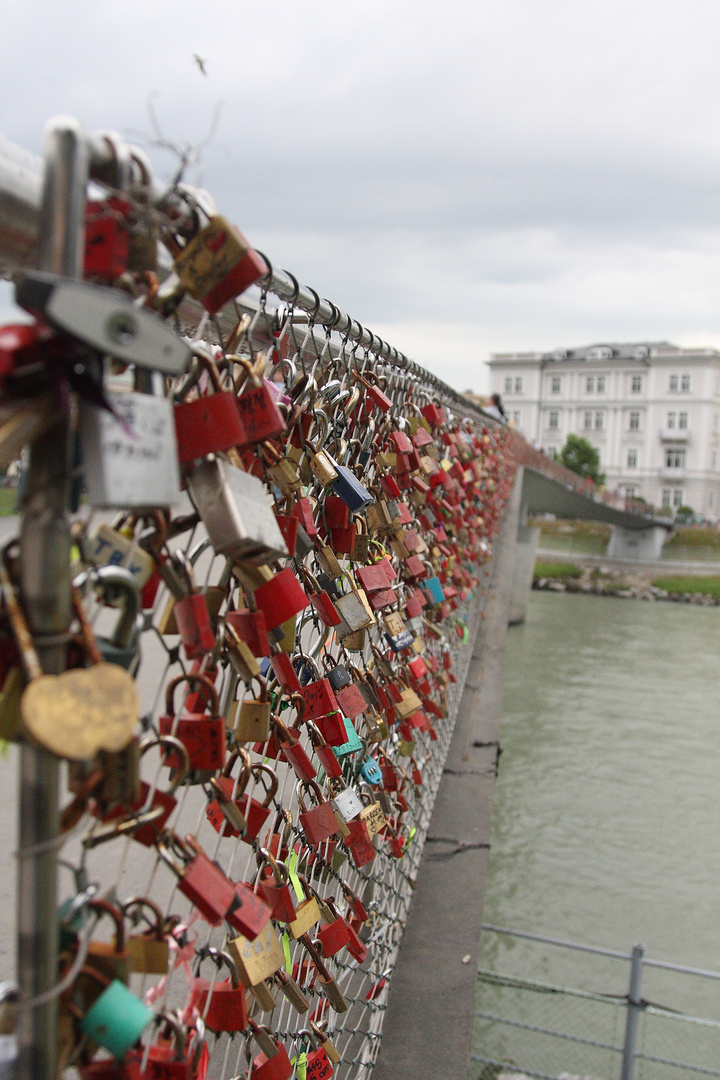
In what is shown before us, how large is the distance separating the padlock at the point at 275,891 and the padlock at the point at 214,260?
75 cm

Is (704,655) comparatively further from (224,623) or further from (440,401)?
(224,623)

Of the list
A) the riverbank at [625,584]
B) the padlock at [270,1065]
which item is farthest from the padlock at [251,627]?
the riverbank at [625,584]

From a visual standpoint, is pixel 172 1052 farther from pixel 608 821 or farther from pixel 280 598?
pixel 608 821

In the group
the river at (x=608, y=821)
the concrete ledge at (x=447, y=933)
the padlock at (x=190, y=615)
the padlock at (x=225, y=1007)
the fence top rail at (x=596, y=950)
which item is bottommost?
the river at (x=608, y=821)

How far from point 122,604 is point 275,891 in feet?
2.14

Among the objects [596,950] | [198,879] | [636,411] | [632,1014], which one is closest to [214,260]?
[198,879]

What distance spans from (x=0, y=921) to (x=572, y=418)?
5540 cm

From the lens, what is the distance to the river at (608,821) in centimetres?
517

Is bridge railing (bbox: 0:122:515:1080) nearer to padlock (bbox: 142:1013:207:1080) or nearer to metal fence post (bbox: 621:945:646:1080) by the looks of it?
padlock (bbox: 142:1013:207:1080)

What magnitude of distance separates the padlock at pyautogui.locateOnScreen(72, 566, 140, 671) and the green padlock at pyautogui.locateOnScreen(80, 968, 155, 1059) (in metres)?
0.24

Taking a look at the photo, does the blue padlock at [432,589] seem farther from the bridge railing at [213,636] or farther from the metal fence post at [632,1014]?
the metal fence post at [632,1014]

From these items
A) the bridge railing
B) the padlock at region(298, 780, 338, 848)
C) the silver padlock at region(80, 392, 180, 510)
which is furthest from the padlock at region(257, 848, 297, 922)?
the silver padlock at region(80, 392, 180, 510)

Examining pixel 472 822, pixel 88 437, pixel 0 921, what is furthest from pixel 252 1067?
Result: pixel 472 822

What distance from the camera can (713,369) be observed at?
5166 cm
